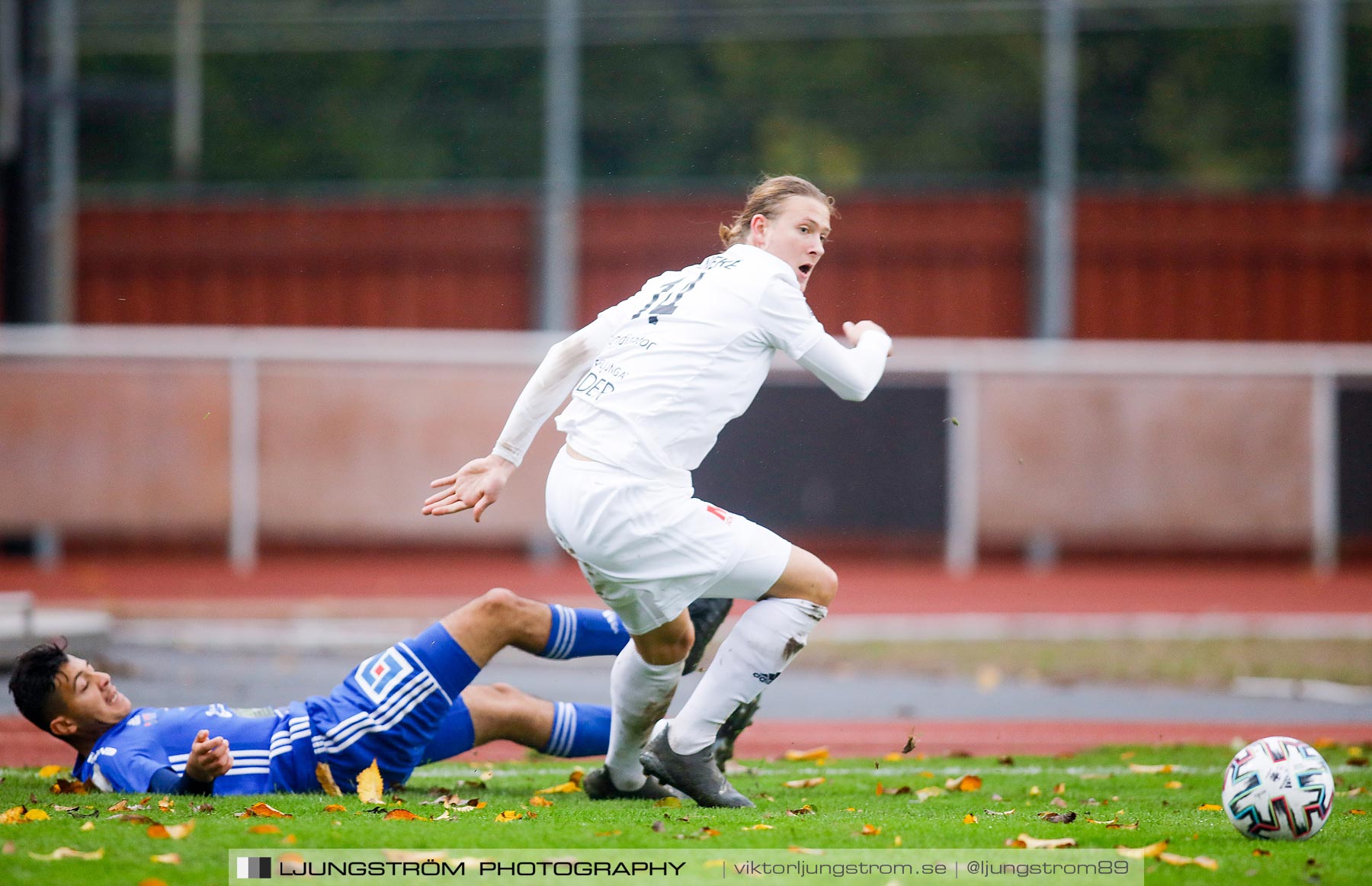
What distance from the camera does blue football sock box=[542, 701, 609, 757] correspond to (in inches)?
200

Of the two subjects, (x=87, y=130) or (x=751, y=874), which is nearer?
(x=751, y=874)

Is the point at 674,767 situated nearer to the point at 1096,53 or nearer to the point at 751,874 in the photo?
the point at 751,874

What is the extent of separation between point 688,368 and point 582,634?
3.56ft

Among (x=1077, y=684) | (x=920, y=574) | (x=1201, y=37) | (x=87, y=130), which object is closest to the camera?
(x=1077, y=684)

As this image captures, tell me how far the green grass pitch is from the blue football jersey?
74 mm

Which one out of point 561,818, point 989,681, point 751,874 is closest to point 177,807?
point 561,818

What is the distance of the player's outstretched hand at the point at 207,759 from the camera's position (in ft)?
13.8

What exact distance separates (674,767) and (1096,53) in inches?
916

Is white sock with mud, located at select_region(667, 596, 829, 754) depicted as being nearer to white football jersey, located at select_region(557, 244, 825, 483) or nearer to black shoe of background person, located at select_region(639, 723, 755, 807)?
black shoe of background person, located at select_region(639, 723, 755, 807)

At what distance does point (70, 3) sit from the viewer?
22.0m

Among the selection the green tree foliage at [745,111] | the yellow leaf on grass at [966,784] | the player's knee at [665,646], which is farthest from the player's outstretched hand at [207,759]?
the green tree foliage at [745,111]

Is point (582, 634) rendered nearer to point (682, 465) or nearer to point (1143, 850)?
point (682, 465)

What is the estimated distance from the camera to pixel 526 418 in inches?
178

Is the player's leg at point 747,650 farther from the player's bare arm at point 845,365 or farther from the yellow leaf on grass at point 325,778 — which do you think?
the yellow leaf on grass at point 325,778
